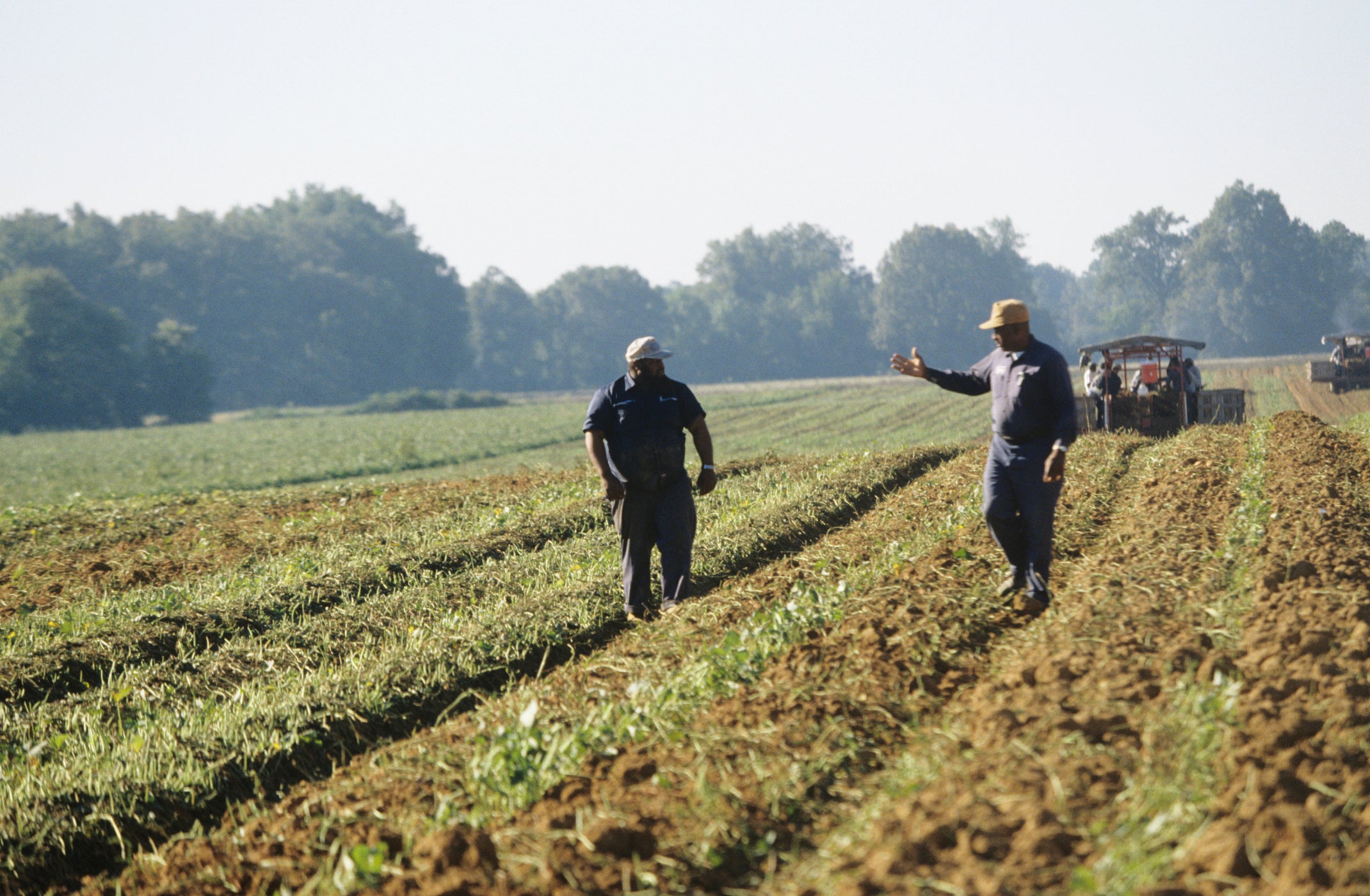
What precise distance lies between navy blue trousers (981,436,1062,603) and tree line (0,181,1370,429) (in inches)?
2868

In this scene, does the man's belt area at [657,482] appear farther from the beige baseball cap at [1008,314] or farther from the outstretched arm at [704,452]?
the beige baseball cap at [1008,314]

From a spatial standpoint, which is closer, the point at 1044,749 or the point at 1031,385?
the point at 1044,749

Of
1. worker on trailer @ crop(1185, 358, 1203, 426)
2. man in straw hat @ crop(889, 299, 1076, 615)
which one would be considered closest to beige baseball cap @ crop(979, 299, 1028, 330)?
man in straw hat @ crop(889, 299, 1076, 615)

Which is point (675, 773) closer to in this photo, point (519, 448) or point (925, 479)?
point (925, 479)

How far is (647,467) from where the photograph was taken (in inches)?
276

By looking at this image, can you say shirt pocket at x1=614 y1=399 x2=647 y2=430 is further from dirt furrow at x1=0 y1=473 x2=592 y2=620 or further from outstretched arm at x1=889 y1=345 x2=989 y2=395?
dirt furrow at x1=0 y1=473 x2=592 y2=620

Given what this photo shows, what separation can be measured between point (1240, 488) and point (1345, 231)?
4077 inches

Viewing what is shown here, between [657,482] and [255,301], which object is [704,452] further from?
[255,301]

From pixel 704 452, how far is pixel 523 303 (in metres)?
105

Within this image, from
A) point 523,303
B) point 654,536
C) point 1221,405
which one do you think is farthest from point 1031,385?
point 523,303

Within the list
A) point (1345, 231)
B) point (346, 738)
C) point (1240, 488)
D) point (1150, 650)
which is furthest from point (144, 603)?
point (1345, 231)

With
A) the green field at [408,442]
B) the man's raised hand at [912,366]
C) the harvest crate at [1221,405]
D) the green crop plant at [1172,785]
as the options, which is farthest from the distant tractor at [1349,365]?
the green crop plant at [1172,785]

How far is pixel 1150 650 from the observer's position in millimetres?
4695

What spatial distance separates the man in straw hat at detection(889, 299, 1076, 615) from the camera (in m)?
6.02
